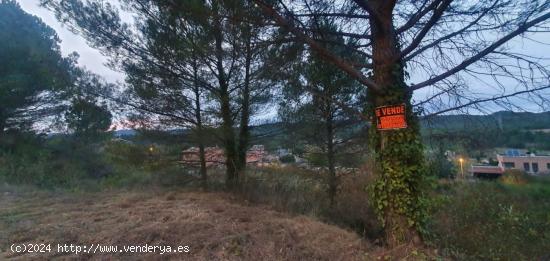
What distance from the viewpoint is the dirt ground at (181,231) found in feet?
10.1

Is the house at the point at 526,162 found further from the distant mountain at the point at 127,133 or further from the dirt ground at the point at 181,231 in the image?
the distant mountain at the point at 127,133

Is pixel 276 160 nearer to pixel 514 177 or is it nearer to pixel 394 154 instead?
pixel 394 154

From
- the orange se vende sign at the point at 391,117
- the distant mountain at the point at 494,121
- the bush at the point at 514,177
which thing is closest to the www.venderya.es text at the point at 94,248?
the orange se vende sign at the point at 391,117

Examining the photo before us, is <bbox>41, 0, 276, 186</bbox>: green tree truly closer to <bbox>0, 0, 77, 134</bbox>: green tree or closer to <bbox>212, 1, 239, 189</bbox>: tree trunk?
<bbox>212, 1, 239, 189</bbox>: tree trunk

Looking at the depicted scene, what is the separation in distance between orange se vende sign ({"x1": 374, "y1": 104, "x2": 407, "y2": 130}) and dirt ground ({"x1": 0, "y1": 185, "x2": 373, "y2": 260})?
4.55 ft

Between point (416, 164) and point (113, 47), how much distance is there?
219 inches

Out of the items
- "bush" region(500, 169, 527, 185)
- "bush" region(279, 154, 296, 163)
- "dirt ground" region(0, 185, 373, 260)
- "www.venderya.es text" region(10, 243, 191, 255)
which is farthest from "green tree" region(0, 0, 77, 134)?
"bush" region(500, 169, 527, 185)

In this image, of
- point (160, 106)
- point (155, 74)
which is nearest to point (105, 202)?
point (160, 106)

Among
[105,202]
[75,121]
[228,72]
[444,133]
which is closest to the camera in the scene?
[444,133]

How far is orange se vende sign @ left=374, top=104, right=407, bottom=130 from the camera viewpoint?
3334 millimetres

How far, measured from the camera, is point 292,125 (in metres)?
6.55

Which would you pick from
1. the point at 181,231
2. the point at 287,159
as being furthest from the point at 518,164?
the point at 181,231

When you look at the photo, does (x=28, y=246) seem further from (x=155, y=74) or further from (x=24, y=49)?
(x=24, y=49)

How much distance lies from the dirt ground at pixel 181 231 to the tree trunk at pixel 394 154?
18.4 inches
